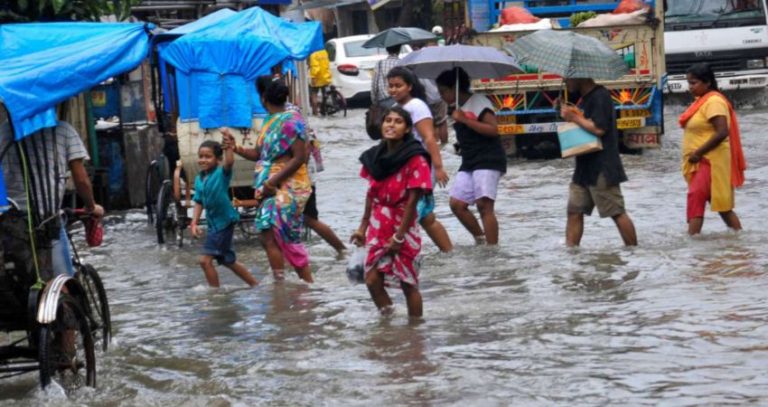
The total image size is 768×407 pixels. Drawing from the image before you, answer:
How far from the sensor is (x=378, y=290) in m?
8.58

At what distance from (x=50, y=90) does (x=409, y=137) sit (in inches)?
90.8

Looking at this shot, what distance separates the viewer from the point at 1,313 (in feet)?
22.0

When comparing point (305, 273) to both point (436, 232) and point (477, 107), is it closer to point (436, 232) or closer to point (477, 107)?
point (436, 232)

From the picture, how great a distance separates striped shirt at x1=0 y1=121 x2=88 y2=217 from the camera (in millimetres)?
6949

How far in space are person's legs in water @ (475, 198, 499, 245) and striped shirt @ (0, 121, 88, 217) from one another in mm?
4948

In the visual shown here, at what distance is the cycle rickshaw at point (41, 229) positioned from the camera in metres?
6.51

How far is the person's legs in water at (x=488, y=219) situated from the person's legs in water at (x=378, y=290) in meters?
2.88

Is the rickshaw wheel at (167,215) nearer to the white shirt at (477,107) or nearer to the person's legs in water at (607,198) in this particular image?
the white shirt at (477,107)

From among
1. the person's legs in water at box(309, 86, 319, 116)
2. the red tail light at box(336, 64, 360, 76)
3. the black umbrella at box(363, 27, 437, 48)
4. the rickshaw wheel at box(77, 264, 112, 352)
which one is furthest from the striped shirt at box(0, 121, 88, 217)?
the red tail light at box(336, 64, 360, 76)

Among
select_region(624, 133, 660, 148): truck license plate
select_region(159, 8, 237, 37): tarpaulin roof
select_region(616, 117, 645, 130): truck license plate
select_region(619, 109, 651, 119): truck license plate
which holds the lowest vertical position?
select_region(624, 133, 660, 148): truck license plate

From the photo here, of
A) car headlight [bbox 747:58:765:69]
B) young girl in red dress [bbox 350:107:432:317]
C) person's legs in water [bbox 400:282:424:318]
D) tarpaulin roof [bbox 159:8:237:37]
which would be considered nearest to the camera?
young girl in red dress [bbox 350:107:432:317]

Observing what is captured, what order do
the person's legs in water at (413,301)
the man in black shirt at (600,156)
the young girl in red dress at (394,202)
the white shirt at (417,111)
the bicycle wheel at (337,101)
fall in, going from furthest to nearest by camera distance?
1. the bicycle wheel at (337,101)
2. the man in black shirt at (600,156)
3. the white shirt at (417,111)
4. the person's legs in water at (413,301)
5. the young girl in red dress at (394,202)

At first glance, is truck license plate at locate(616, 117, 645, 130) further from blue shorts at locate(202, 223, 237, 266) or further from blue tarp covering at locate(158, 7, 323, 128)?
blue shorts at locate(202, 223, 237, 266)

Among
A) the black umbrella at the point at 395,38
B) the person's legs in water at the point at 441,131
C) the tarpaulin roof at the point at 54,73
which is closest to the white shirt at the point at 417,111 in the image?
the tarpaulin roof at the point at 54,73
